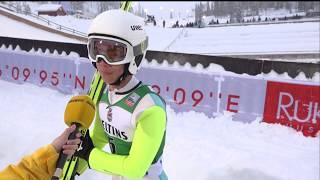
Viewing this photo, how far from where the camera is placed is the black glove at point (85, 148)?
105 inches

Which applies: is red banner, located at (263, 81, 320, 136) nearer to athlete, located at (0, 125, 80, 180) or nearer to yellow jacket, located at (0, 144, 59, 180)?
athlete, located at (0, 125, 80, 180)

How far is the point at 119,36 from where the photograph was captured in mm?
2445

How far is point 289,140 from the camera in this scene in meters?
7.32

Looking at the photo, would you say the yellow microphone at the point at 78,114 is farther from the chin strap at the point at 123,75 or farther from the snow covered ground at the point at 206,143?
the snow covered ground at the point at 206,143

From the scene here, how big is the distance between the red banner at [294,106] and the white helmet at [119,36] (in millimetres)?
5460

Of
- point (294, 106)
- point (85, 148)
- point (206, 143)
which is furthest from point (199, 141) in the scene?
point (85, 148)

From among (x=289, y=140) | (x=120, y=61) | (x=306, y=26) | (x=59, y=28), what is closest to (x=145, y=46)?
(x=120, y=61)

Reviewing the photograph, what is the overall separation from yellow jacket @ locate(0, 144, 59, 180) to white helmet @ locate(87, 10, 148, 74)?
24.7 inches

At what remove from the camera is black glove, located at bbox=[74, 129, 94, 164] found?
266 centimetres

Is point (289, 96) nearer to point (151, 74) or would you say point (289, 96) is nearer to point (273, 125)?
point (273, 125)

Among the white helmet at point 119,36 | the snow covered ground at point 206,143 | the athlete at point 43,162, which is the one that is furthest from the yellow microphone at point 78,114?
the snow covered ground at point 206,143

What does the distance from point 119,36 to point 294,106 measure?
5.67 m

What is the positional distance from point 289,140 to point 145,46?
5.37 m

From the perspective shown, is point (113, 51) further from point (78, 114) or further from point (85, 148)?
point (85, 148)
